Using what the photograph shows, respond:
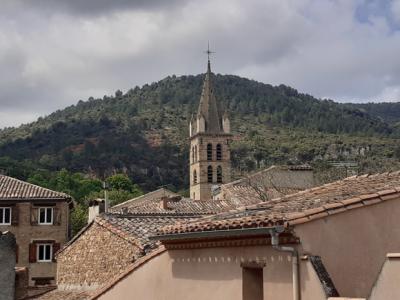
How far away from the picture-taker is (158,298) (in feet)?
48.6

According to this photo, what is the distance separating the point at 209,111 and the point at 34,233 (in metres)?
65.9

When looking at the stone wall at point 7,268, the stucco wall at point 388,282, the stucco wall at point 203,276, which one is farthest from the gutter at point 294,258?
the stone wall at point 7,268

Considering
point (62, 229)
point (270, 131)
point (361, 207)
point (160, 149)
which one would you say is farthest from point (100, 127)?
point (361, 207)

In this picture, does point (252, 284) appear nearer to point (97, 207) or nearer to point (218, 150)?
point (97, 207)

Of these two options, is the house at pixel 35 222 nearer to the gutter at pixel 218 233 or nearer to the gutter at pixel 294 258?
the gutter at pixel 218 233

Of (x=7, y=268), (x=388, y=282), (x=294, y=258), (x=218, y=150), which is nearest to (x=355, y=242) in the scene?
(x=294, y=258)

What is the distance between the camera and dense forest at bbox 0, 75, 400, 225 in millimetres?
113244

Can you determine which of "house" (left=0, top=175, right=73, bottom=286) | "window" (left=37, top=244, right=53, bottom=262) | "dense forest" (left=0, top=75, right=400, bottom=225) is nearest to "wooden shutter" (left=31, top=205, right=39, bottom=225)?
"house" (left=0, top=175, right=73, bottom=286)

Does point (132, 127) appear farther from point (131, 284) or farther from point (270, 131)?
point (131, 284)

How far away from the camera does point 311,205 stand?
38.2 feet

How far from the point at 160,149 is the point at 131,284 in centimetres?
12366

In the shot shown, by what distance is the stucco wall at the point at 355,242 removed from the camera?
10.7m

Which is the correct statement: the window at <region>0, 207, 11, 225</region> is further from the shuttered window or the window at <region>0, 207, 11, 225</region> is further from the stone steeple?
the stone steeple

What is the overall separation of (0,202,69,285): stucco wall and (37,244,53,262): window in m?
0.40
